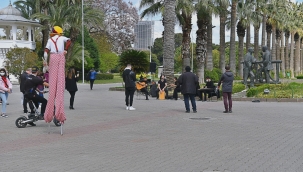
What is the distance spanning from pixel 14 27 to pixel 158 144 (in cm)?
4983

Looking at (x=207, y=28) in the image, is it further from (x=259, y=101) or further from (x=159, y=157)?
(x=159, y=157)

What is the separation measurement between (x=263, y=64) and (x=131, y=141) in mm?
19313

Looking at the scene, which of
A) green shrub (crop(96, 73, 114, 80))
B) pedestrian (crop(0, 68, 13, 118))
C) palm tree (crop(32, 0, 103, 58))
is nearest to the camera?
pedestrian (crop(0, 68, 13, 118))

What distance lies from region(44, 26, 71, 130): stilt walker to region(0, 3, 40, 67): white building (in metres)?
43.9

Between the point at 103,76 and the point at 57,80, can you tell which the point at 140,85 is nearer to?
the point at 57,80

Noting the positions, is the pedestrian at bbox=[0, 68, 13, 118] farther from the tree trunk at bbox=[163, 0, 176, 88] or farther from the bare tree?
the bare tree

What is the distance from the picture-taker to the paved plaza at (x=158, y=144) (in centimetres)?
748

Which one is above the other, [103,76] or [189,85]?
[103,76]

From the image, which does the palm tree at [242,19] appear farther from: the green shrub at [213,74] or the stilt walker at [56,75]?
the stilt walker at [56,75]

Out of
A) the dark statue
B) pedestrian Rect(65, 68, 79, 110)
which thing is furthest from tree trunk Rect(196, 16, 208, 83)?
pedestrian Rect(65, 68, 79, 110)

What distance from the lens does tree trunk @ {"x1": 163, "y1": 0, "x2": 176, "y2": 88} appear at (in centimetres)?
2623

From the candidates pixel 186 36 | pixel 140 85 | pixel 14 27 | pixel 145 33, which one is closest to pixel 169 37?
pixel 140 85

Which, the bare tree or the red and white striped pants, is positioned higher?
the bare tree

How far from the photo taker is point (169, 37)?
26484 mm
